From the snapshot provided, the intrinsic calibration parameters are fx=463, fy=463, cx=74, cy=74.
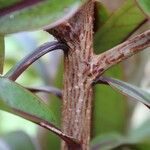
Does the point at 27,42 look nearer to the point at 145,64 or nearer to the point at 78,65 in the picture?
the point at 145,64

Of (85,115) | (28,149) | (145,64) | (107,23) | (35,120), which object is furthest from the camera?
(145,64)

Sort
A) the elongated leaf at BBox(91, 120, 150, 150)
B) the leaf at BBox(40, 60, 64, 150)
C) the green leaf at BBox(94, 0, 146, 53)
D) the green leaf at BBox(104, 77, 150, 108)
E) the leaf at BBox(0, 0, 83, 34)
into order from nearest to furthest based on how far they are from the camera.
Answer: the leaf at BBox(0, 0, 83, 34), the green leaf at BBox(104, 77, 150, 108), the green leaf at BBox(94, 0, 146, 53), the elongated leaf at BBox(91, 120, 150, 150), the leaf at BBox(40, 60, 64, 150)

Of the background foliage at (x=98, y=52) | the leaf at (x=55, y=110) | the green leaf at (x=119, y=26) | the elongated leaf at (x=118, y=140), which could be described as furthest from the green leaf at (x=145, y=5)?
the leaf at (x=55, y=110)

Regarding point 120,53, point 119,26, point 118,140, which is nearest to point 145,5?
point 120,53

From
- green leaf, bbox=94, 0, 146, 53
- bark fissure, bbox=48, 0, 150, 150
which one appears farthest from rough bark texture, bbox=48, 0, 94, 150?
green leaf, bbox=94, 0, 146, 53

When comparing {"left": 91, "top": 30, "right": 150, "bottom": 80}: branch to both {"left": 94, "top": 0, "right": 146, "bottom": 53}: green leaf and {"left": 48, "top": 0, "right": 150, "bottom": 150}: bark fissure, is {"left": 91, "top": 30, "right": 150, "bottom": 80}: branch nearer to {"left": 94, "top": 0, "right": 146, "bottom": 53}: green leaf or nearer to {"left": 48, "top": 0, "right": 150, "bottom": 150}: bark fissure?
{"left": 48, "top": 0, "right": 150, "bottom": 150}: bark fissure

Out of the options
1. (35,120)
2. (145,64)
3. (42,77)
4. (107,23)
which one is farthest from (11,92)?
(145,64)
